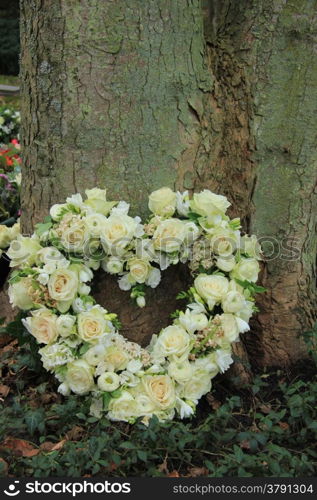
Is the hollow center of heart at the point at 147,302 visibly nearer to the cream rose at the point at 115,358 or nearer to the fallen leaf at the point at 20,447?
the cream rose at the point at 115,358

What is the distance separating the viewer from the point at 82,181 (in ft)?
9.15

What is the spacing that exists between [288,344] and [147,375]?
86cm

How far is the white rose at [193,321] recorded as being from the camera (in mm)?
2672

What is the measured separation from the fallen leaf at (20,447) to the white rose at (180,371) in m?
0.60

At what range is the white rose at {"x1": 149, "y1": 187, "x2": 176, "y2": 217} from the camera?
2709mm

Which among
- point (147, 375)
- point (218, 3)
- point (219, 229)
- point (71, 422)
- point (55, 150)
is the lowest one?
point (71, 422)

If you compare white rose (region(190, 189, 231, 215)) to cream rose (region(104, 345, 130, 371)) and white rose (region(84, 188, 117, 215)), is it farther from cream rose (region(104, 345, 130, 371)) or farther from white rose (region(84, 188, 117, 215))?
cream rose (region(104, 345, 130, 371))

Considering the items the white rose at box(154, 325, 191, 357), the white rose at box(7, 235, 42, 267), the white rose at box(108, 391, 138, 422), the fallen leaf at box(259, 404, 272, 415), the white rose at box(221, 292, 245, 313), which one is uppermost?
the white rose at box(7, 235, 42, 267)

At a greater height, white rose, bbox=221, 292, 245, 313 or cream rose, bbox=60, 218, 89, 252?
cream rose, bbox=60, 218, 89, 252

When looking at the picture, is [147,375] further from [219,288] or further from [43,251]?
[43,251]

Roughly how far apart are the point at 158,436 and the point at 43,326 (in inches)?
24.7

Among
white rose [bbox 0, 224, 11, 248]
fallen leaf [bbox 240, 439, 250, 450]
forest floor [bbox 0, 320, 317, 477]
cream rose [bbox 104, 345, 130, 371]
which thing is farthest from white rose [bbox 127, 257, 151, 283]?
white rose [bbox 0, 224, 11, 248]

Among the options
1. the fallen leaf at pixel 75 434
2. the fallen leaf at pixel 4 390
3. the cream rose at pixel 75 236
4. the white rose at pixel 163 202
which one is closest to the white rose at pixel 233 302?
the white rose at pixel 163 202

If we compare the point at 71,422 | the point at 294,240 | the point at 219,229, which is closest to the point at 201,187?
the point at 219,229
